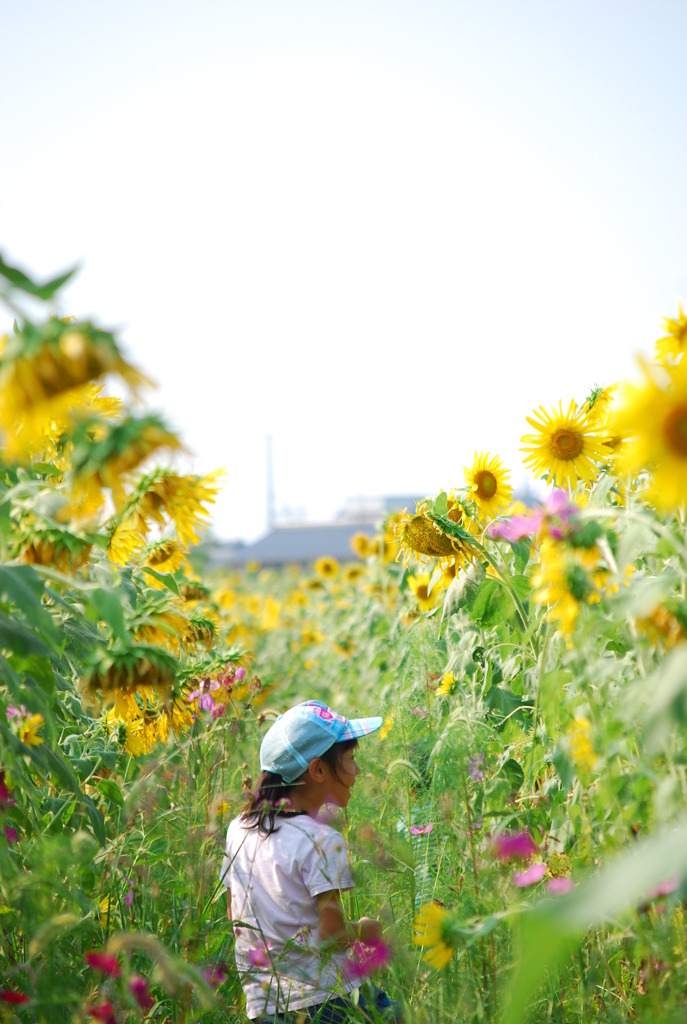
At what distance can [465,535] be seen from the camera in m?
2.30

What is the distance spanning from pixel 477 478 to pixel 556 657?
3.54 feet

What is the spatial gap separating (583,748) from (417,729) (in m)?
1.30

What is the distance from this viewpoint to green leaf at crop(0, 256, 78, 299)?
3.69ft

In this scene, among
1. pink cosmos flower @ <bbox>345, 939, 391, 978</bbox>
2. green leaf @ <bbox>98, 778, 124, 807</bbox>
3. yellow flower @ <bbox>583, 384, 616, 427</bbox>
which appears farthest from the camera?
yellow flower @ <bbox>583, 384, 616, 427</bbox>

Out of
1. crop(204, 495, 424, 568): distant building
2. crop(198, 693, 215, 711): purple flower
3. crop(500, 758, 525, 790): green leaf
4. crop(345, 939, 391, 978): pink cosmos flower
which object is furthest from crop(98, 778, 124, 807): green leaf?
crop(204, 495, 424, 568): distant building

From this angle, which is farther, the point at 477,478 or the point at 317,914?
the point at 477,478

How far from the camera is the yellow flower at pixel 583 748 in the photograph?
1401 mm

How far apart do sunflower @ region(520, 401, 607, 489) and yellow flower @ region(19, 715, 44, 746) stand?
1573mm

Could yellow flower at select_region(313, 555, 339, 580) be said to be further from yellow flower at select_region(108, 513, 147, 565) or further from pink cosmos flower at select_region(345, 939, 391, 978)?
pink cosmos flower at select_region(345, 939, 391, 978)

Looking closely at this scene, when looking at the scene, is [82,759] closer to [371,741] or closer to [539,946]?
[371,741]

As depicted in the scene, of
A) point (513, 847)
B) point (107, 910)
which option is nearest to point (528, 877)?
point (513, 847)

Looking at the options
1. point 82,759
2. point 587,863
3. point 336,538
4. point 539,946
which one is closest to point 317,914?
point 82,759

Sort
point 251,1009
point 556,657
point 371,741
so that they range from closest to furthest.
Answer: point 556,657 < point 251,1009 < point 371,741

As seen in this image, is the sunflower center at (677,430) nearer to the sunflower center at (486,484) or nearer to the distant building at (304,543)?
the sunflower center at (486,484)
